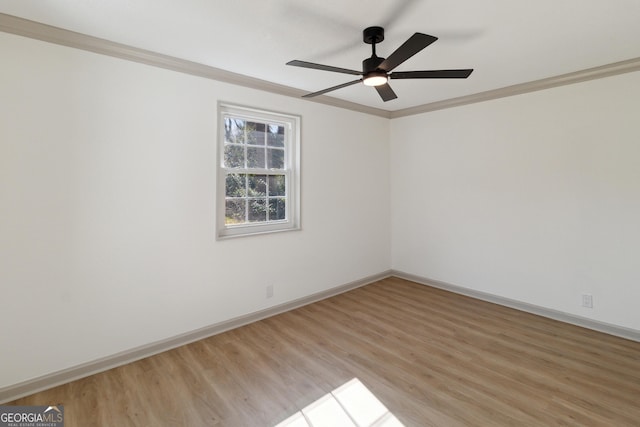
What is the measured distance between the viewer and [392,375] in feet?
7.52

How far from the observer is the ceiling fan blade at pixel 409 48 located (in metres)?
1.60

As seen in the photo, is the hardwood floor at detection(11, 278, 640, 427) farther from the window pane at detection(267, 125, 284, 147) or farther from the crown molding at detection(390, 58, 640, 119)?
the crown molding at detection(390, 58, 640, 119)

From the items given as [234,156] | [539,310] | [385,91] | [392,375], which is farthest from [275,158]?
[539,310]

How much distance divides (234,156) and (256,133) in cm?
39

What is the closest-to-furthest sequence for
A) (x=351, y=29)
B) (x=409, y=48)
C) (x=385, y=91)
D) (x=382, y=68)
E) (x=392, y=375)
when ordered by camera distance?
(x=409, y=48)
(x=382, y=68)
(x=351, y=29)
(x=392, y=375)
(x=385, y=91)

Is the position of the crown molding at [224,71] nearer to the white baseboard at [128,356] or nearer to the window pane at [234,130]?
the window pane at [234,130]

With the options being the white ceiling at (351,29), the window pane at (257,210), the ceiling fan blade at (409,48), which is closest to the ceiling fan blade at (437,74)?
the ceiling fan blade at (409,48)

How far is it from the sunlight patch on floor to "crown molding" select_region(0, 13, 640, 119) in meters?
2.87

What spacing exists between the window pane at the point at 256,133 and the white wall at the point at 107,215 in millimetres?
235

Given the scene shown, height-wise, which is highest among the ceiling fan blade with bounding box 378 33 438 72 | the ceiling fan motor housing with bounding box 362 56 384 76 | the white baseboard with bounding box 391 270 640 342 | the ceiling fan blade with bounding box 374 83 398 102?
the ceiling fan motor housing with bounding box 362 56 384 76

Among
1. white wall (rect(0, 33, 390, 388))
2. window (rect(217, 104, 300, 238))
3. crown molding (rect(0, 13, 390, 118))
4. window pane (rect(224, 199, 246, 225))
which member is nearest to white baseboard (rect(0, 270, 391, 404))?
white wall (rect(0, 33, 390, 388))

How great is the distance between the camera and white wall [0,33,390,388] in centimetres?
203

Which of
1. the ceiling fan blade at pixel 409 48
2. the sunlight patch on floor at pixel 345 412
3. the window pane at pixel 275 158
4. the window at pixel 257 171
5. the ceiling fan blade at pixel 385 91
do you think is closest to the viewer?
the ceiling fan blade at pixel 409 48

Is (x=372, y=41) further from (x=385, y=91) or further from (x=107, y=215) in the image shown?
(x=107, y=215)
